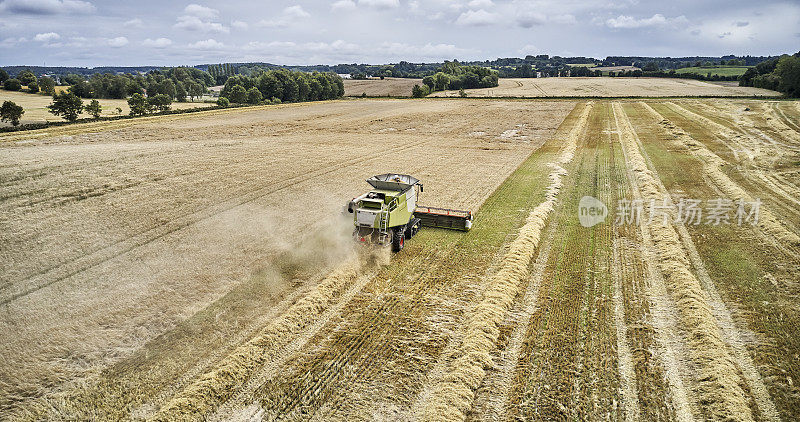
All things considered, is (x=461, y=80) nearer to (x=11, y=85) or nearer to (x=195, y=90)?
(x=195, y=90)

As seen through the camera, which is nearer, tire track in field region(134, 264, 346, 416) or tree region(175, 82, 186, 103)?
tire track in field region(134, 264, 346, 416)

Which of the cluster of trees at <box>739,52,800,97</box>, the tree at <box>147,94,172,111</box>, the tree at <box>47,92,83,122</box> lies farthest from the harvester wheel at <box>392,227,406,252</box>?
the cluster of trees at <box>739,52,800,97</box>

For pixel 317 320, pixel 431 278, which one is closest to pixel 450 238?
pixel 431 278

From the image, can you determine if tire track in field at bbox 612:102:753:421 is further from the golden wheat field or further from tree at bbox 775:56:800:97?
tree at bbox 775:56:800:97

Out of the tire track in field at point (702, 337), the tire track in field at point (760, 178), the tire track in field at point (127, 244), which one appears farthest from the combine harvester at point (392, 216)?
the tire track in field at point (760, 178)

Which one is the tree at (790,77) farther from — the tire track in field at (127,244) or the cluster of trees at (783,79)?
the tire track in field at (127,244)

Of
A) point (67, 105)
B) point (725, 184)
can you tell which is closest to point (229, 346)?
point (725, 184)
